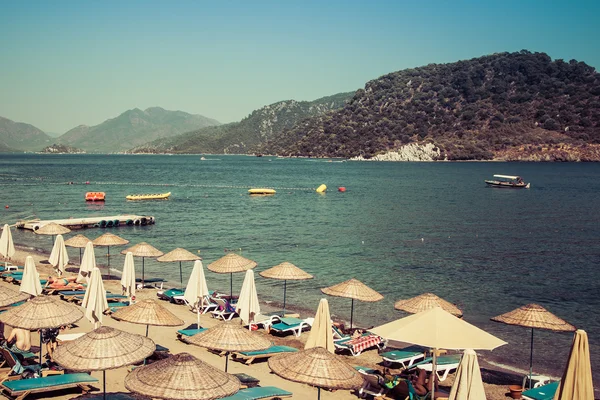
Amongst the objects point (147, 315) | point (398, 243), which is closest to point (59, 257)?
point (147, 315)

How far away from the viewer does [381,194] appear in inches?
3206

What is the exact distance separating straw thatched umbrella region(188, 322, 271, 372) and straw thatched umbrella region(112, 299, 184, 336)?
6.23 feet

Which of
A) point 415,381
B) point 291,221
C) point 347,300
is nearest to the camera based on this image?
point 415,381

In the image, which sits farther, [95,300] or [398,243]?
[398,243]

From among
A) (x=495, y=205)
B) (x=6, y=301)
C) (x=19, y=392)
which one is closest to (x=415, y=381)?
(x=19, y=392)

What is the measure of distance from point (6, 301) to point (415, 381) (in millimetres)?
9879

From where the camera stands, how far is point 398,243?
38.7 m

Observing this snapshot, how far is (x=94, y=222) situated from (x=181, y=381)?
4029 centimetres

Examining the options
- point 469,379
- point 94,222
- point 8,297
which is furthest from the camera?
point 94,222

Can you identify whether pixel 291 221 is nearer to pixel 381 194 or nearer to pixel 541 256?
pixel 541 256

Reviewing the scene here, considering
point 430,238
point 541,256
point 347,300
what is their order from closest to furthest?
point 347,300 < point 541,256 < point 430,238

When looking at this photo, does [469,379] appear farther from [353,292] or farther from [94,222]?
[94,222]

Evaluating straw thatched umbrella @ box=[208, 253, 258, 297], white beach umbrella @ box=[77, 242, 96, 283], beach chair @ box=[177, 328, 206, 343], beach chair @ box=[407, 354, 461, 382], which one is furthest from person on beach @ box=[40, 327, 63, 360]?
beach chair @ box=[407, 354, 461, 382]

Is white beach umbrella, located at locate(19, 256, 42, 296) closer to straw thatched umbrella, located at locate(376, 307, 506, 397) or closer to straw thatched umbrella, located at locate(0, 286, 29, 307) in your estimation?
straw thatched umbrella, located at locate(0, 286, 29, 307)
